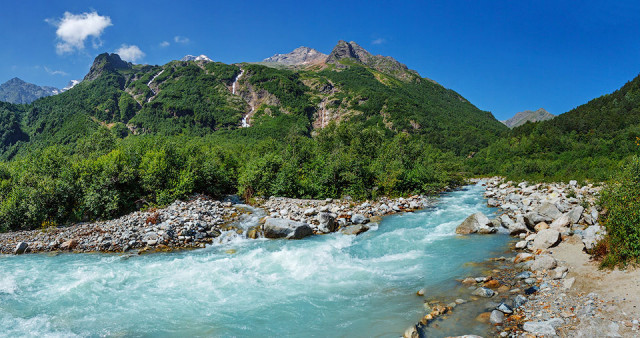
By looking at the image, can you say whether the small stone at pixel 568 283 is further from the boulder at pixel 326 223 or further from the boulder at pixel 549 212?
the boulder at pixel 326 223

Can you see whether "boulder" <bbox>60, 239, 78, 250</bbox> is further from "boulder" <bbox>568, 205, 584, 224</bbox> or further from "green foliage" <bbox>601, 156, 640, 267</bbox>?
"boulder" <bbox>568, 205, 584, 224</bbox>

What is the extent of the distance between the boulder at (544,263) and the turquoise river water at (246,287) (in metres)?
2.17

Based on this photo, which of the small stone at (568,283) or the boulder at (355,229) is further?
the boulder at (355,229)

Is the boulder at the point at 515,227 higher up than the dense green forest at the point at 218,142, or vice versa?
the dense green forest at the point at 218,142

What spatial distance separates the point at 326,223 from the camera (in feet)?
65.4

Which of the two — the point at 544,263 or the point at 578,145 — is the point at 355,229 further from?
the point at 578,145

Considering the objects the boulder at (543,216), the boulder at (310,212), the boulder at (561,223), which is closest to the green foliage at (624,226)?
the boulder at (561,223)

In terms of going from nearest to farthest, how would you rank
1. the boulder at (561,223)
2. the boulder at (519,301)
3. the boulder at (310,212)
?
the boulder at (519,301) < the boulder at (561,223) < the boulder at (310,212)

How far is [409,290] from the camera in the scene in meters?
11.1

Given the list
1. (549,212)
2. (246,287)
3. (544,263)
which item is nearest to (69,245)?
(246,287)

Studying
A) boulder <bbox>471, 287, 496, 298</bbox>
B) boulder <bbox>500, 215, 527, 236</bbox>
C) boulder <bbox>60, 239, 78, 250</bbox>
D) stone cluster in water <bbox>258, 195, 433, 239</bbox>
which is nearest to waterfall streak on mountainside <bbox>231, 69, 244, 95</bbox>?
stone cluster in water <bbox>258, 195, 433, 239</bbox>

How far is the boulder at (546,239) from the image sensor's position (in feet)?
44.8

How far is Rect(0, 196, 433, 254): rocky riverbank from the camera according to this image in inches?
685

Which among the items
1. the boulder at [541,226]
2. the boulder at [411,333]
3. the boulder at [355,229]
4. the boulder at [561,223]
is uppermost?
the boulder at [561,223]
